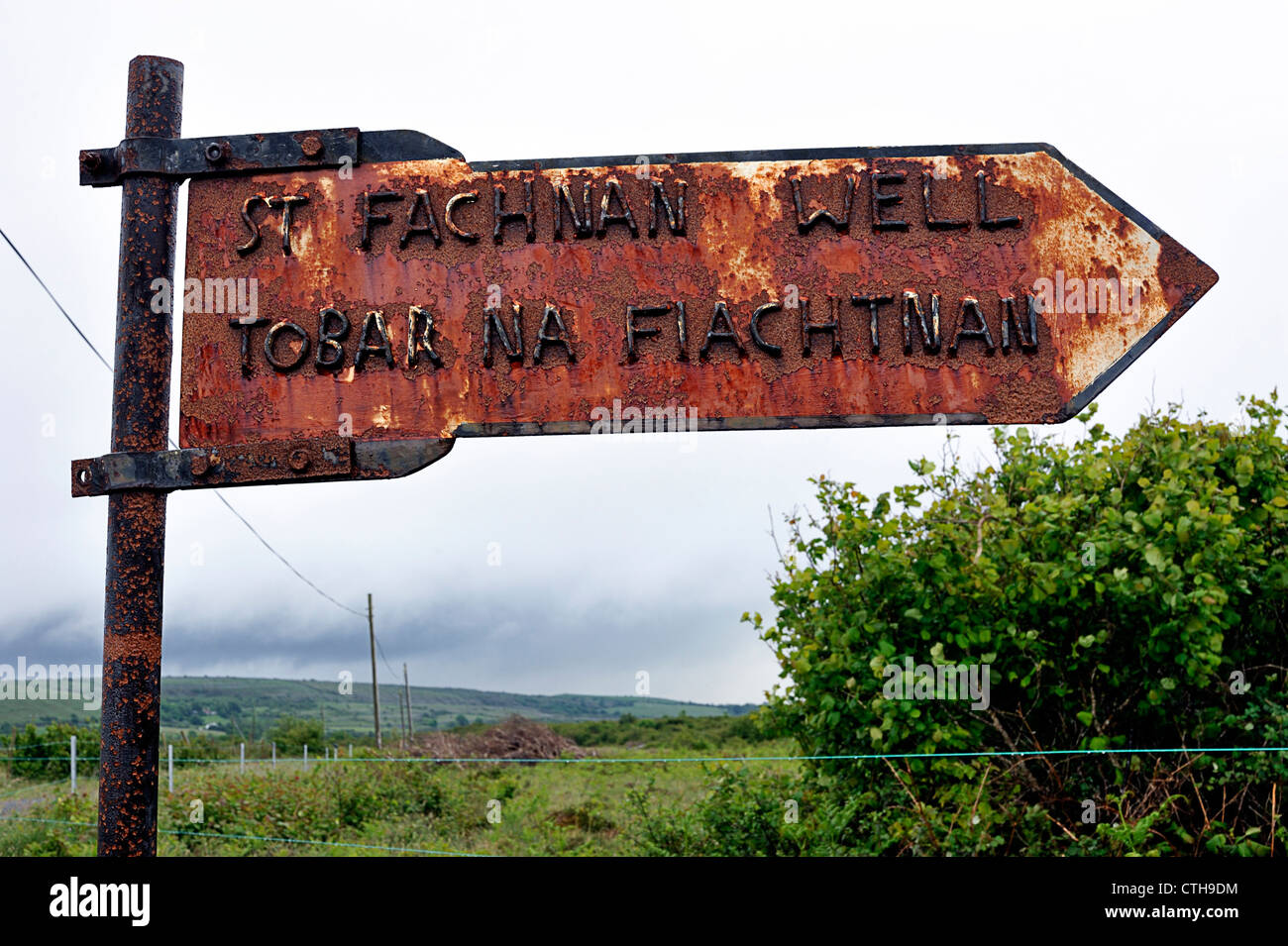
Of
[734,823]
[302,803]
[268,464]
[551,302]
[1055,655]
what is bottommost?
[302,803]

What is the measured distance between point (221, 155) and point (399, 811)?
1102cm

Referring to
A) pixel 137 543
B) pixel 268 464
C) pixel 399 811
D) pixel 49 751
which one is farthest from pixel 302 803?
pixel 49 751

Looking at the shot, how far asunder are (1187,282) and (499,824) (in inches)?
419

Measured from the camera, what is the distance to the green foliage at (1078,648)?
454 cm

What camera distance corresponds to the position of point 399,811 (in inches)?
474

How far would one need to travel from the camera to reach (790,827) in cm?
567

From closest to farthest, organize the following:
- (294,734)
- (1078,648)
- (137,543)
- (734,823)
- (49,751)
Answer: (137,543) < (1078,648) < (734,823) < (49,751) < (294,734)

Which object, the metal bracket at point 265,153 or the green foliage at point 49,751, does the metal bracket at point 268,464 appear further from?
the green foliage at point 49,751

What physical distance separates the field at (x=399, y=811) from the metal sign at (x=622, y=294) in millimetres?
4598

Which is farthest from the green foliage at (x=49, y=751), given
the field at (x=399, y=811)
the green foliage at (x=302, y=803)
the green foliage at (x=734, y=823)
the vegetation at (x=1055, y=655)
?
the vegetation at (x=1055, y=655)

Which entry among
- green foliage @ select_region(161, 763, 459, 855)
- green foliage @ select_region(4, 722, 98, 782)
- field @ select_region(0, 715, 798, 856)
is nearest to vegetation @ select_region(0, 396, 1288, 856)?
field @ select_region(0, 715, 798, 856)

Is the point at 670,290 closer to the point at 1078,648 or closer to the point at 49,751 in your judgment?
the point at 1078,648

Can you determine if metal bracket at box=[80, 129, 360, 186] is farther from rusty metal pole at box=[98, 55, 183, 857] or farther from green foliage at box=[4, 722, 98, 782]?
green foliage at box=[4, 722, 98, 782]

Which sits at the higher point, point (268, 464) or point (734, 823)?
point (268, 464)
